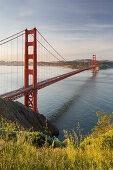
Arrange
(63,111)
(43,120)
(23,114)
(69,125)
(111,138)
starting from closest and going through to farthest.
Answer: (111,138) → (23,114) → (43,120) → (69,125) → (63,111)

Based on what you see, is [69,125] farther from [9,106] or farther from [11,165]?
[11,165]

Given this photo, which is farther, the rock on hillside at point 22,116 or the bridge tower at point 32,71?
the bridge tower at point 32,71

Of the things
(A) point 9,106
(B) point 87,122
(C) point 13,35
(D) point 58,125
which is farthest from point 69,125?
(C) point 13,35

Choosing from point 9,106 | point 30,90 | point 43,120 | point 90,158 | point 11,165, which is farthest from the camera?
point 30,90

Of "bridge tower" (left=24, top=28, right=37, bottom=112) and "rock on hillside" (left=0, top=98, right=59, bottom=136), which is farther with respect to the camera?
"bridge tower" (left=24, top=28, right=37, bottom=112)

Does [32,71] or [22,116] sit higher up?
[32,71]

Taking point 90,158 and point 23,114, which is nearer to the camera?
point 90,158

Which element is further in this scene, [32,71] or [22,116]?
[32,71]

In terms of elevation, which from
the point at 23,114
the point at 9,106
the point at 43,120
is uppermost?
the point at 9,106
